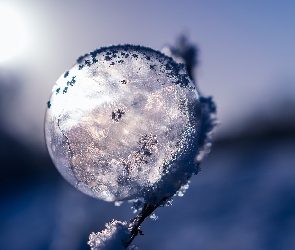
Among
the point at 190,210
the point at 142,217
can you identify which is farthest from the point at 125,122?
the point at 190,210

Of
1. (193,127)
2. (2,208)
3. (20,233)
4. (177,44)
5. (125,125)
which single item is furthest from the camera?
(2,208)

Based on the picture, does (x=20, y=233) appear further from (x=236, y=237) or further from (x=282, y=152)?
(x=282, y=152)

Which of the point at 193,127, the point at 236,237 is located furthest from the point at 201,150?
the point at 236,237

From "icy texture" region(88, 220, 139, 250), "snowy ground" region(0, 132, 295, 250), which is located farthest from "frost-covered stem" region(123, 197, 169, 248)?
"snowy ground" region(0, 132, 295, 250)

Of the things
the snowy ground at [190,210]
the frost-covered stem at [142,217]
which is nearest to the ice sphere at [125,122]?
the frost-covered stem at [142,217]

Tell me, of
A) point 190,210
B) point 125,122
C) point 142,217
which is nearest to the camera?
point 125,122

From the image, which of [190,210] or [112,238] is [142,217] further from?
[190,210]

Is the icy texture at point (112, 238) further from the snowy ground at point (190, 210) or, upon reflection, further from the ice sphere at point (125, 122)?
the snowy ground at point (190, 210)

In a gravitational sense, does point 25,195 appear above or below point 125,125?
above
